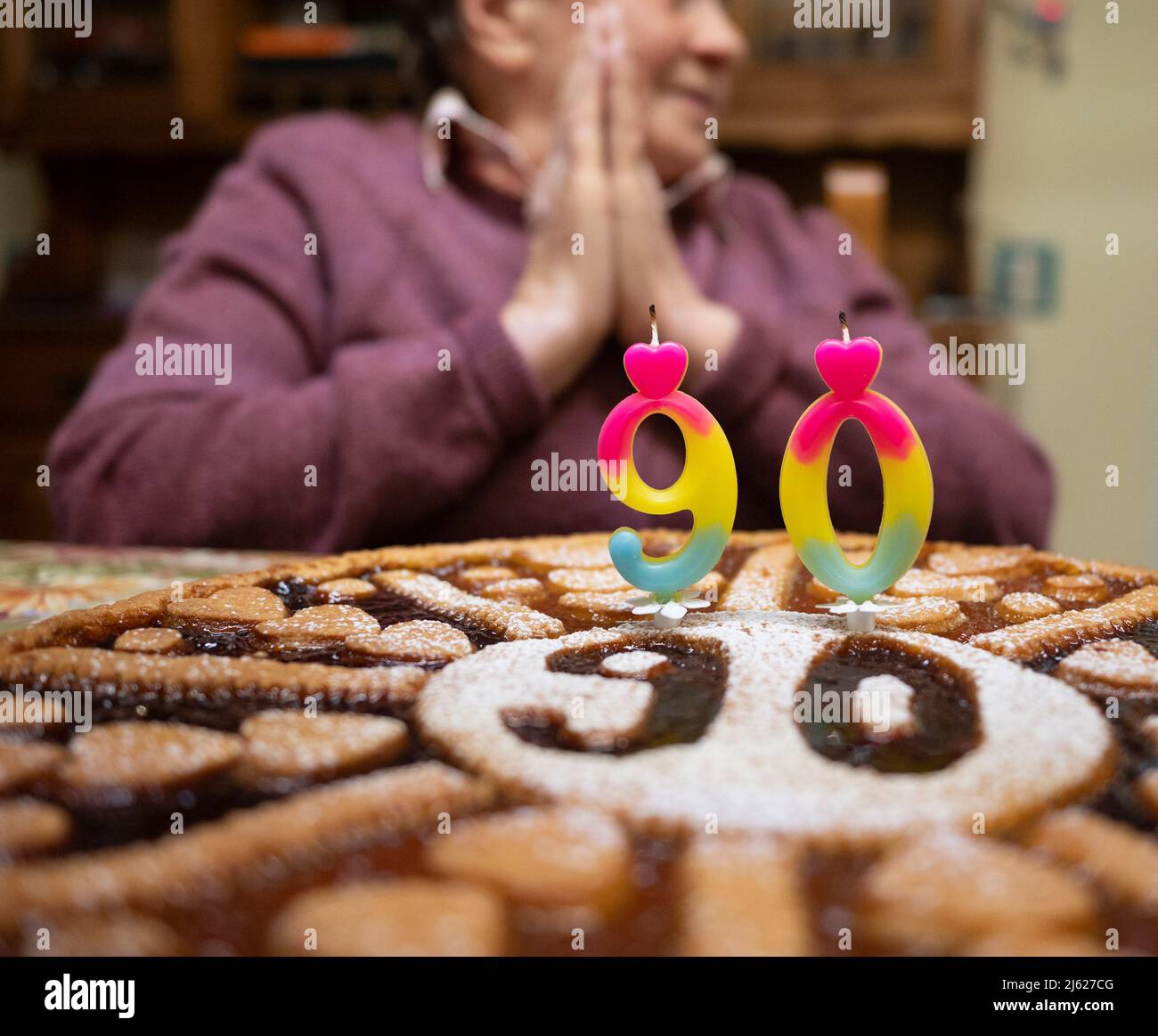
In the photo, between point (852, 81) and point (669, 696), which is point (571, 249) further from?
point (852, 81)

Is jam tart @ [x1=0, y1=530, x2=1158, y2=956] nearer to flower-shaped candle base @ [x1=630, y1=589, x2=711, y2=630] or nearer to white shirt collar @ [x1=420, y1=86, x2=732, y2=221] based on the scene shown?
flower-shaped candle base @ [x1=630, y1=589, x2=711, y2=630]

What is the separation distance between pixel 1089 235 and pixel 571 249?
7.06 ft

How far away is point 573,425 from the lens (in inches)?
60.7

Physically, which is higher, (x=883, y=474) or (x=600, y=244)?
(x=600, y=244)

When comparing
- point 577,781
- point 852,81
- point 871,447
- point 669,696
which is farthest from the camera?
point 852,81

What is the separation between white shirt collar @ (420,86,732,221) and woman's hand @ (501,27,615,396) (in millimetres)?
83

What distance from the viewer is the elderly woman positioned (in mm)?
1416

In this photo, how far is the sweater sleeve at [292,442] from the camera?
4.56ft

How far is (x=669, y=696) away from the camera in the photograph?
0.70m

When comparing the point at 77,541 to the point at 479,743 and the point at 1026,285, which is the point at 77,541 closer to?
the point at 479,743

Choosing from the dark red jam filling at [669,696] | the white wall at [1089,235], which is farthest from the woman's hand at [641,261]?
the white wall at [1089,235]

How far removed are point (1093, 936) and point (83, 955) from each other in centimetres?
40

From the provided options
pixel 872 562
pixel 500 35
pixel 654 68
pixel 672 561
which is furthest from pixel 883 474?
pixel 500 35

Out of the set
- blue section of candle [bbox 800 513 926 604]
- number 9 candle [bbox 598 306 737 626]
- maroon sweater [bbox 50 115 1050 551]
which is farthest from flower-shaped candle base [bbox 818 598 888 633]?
maroon sweater [bbox 50 115 1050 551]
